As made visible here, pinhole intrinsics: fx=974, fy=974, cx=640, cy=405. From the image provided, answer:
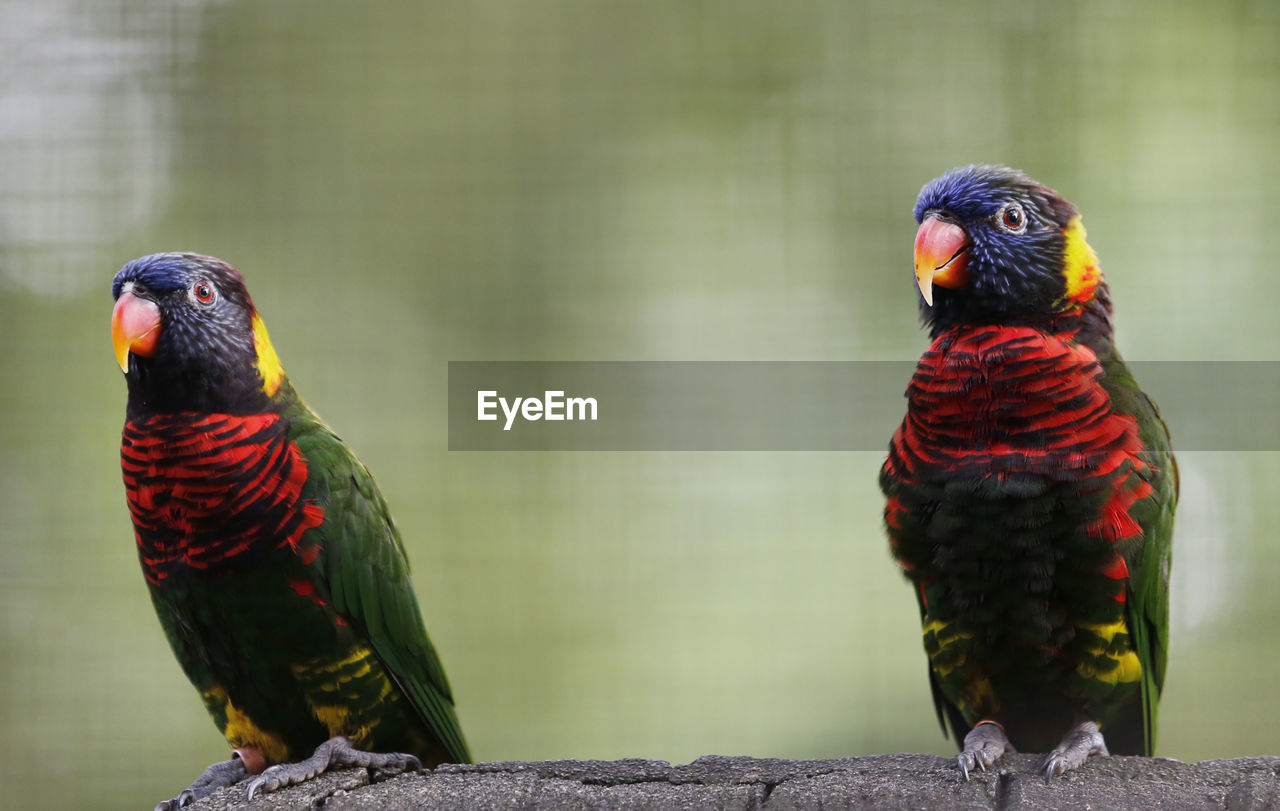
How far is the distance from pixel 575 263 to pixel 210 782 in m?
1.41

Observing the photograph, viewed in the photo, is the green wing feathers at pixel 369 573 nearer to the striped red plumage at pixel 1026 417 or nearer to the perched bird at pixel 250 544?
the perched bird at pixel 250 544

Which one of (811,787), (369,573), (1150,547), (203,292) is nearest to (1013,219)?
(1150,547)

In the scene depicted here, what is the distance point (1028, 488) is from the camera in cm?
133

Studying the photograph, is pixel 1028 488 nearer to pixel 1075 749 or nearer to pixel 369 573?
pixel 1075 749

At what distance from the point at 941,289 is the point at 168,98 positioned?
195cm

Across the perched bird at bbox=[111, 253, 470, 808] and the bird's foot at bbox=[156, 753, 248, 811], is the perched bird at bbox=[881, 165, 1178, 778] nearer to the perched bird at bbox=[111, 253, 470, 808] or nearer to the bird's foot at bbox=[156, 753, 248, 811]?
the perched bird at bbox=[111, 253, 470, 808]

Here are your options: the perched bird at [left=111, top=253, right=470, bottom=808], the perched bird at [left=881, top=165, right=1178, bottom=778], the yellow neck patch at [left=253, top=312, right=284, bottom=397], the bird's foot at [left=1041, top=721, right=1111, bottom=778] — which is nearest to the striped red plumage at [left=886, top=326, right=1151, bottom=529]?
the perched bird at [left=881, top=165, right=1178, bottom=778]

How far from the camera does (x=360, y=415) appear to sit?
2338 millimetres

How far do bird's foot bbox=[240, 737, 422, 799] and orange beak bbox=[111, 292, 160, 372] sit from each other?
23.5 inches

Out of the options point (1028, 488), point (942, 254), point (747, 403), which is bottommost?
point (1028, 488)

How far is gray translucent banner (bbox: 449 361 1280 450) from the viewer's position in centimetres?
201

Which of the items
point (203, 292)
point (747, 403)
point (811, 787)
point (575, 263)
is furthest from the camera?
point (575, 263)

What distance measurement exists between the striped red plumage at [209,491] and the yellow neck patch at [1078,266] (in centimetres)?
115

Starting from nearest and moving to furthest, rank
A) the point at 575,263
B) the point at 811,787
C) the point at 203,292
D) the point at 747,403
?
1. the point at 811,787
2. the point at 203,292
3. the point at 747,403
4. the point at 575,263
